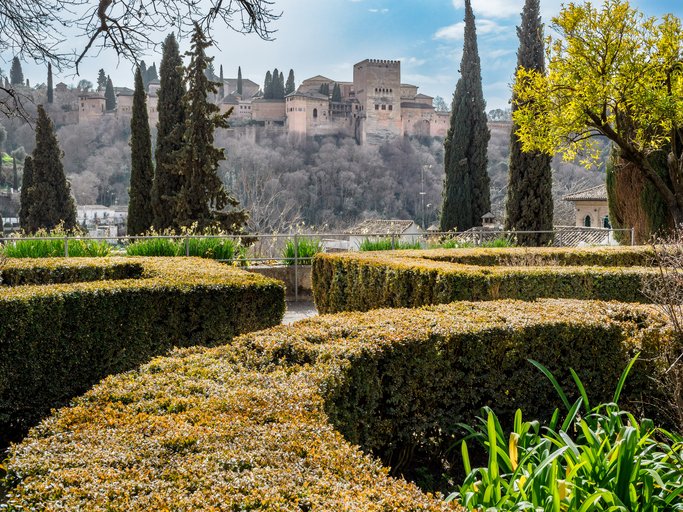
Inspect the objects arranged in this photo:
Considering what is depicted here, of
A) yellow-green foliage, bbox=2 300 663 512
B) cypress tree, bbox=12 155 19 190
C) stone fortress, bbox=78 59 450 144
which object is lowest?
yellow-green foliage, bbox=2 300 663 512

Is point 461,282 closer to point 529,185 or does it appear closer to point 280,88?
point 529,185

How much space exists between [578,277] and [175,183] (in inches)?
643

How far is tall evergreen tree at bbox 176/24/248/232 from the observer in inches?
730

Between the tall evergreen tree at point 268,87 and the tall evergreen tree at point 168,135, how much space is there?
60215 mm

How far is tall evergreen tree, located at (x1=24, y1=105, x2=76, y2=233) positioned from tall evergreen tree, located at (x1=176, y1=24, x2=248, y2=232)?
352 inches

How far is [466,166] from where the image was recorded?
27344mm

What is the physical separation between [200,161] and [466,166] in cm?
1292

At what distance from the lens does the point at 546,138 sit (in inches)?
519

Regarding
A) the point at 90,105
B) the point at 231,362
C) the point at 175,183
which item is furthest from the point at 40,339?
the point at 90,105

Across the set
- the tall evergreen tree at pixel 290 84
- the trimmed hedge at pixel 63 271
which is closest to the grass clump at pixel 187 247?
the trimmed hedge at pixel 63 271

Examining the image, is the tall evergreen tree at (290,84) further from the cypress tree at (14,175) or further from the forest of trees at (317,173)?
the cypress tree at (14,175)

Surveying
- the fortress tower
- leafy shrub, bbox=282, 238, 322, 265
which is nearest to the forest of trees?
the fortress tower

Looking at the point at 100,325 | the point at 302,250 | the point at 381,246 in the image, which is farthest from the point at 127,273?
the point at 381,246

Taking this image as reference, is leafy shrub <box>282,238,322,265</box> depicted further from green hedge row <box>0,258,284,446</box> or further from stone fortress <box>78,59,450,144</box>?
stone fortress <box>78,59,450,144</box>
